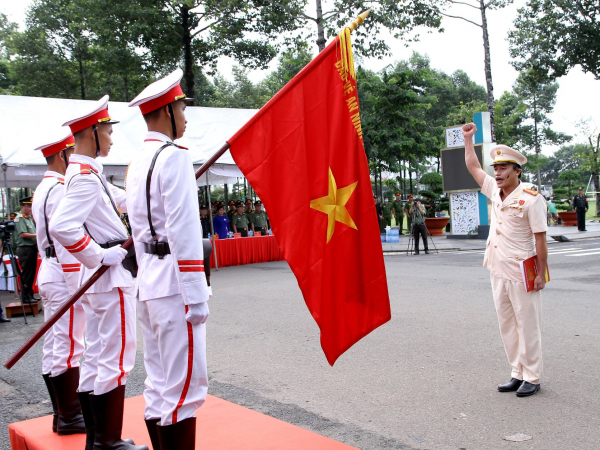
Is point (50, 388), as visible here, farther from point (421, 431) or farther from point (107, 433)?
point (421, 431)

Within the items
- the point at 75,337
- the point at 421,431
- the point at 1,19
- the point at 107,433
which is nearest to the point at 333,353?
the point at 421,431

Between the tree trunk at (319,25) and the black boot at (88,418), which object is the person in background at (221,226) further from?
the black boot at (88,418)

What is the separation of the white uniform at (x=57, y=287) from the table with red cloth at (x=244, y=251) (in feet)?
39.5

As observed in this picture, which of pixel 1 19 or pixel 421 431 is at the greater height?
pixel 1 19

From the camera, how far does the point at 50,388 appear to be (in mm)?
4121

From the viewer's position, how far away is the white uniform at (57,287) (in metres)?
4.00

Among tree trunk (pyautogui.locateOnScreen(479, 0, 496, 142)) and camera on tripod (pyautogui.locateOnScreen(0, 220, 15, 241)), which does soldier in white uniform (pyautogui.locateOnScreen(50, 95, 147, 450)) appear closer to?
camera on tripod (pyautogui.locateOnScreen(0, 220, 15, 241))

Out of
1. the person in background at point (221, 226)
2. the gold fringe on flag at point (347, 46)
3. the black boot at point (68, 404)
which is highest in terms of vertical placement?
the gold fringe on flag at point (347, 46)

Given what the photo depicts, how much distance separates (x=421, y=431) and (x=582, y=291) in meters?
7.24

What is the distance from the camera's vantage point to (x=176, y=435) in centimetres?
284

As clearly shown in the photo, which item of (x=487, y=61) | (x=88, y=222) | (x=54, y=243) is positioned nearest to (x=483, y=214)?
(x=487, y=61)

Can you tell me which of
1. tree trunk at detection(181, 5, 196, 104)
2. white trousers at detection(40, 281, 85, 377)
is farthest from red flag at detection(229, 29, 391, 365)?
tree trunk at detection(181, 5, 196, 104)

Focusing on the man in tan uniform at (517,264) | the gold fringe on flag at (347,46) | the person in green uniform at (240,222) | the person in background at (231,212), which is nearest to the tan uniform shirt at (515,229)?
the man in tan uniform at (517,264)

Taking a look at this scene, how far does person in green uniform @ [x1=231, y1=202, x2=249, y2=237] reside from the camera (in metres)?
19.2
